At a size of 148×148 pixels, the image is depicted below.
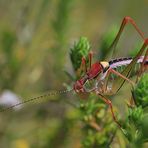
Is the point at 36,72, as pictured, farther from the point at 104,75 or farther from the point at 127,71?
the point at 127,71

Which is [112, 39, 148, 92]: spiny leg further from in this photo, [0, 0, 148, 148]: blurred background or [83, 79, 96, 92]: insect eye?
[0, 0, 148, 148]: blurred background

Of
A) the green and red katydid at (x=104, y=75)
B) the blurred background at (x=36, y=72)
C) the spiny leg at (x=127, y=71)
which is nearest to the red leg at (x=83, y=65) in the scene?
the green and red katydid at (x=104, y=75)

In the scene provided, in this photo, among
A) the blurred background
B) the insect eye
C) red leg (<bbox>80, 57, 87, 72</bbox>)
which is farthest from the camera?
the blurred background

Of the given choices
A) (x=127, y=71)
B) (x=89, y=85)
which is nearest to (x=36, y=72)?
(x=89, y=85)

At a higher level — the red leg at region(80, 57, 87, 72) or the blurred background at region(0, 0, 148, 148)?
the blurred background at region(0, 0, 148, 148)

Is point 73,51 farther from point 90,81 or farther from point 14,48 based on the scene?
point 14,48

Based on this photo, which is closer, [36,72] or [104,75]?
[104,75]

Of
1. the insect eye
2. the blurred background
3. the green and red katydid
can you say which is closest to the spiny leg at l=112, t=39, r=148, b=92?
the green and red katydid

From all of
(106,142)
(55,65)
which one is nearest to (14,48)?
(55,65)

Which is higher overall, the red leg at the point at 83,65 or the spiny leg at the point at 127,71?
the red leg at the point at 83,65

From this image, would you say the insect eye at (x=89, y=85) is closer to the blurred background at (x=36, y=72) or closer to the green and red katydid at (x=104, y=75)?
the green and red katydid at (x=104, y=75)
